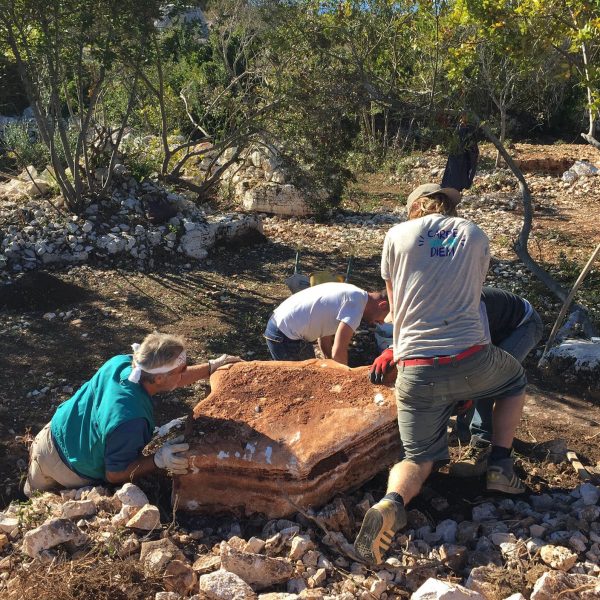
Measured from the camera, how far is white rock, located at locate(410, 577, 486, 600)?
8.47 feet

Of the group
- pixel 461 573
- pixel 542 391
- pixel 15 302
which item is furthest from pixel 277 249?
pixel 461 573

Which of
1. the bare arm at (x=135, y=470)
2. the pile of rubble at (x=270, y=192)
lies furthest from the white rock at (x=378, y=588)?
the pile of rubble at (x=270, y=192)

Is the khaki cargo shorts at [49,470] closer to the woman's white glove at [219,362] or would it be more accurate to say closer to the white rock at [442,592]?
the woman's white glove at [219,362]

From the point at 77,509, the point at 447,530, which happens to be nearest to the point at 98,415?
the point at 77,509

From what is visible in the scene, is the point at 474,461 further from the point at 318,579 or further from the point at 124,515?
the point at 124,515

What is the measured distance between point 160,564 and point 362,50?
567 cm

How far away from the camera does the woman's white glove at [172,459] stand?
131 inches

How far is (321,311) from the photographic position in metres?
4.44

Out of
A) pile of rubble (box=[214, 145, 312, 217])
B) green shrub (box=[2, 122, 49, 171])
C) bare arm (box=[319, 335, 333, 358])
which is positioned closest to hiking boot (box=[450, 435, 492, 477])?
bare arm (box=[319, 335, 333, 358])

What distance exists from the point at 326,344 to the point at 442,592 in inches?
88.0

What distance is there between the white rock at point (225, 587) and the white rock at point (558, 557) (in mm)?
1184

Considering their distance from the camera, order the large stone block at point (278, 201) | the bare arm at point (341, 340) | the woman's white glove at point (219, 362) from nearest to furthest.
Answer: the woman's white glove at point (219, 362) < the bare arm at point (341, 340) < the large stone block at point (278, 201)

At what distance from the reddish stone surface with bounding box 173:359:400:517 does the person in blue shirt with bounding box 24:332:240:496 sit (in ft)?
0.57

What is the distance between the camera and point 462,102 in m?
6.32
